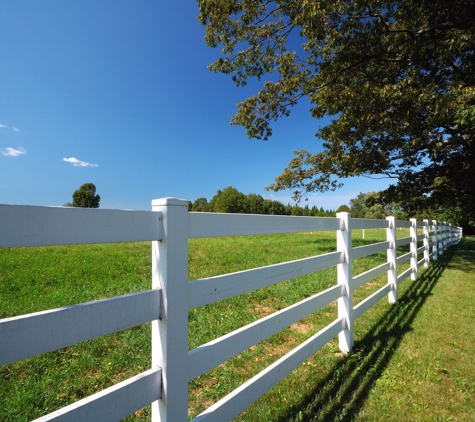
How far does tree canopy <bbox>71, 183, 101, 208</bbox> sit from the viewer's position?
5838 cm

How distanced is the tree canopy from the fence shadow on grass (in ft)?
207

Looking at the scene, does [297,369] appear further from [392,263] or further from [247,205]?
[247,205]

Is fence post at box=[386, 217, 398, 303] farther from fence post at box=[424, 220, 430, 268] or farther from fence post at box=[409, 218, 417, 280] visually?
fence post at box=[424, 220, 430, 268]

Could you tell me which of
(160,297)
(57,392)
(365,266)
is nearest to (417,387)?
(160,297)

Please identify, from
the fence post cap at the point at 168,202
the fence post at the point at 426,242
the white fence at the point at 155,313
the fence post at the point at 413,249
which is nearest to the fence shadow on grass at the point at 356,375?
the white fence at the point at 155,313

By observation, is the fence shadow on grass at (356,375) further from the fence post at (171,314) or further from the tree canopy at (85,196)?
the tree canopy at (85,196)

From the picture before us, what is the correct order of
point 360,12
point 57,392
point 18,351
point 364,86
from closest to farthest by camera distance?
point 18,351, point 57,392, point 360,12, point 364,86

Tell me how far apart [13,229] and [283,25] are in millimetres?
8226

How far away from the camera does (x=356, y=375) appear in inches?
110

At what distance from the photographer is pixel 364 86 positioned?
6.88 meters

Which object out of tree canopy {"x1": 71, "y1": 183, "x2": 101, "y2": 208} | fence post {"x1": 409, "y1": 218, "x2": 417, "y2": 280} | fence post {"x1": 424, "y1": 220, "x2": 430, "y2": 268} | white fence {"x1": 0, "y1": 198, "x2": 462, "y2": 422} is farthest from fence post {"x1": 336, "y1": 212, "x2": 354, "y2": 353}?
tree canopy {"x1": 71, "y1": 183, "x2": 101, "y2": 208}

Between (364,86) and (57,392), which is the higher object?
(364,86)

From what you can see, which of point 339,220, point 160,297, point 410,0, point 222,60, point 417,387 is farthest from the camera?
point 222,60

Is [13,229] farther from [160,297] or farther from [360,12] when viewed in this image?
[360,12]
